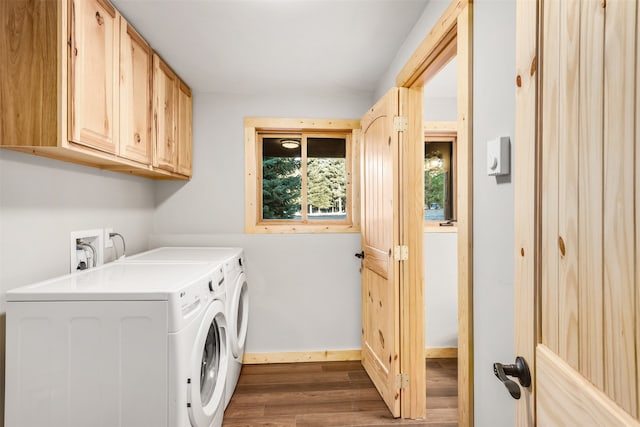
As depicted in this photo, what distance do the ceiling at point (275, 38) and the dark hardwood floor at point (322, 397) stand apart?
237 cm

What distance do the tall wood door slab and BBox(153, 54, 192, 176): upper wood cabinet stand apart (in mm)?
1462

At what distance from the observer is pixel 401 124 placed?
2039 mm

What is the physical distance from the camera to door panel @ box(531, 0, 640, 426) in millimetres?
408

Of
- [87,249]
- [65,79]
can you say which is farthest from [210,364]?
[65,79]

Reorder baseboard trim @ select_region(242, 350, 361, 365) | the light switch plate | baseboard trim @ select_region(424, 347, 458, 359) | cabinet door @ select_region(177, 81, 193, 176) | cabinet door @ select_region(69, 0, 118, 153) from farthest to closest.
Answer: baseboard trim @ select_region(424, 347, 458, 359) → baseboard trim @ select_region(242, 350, 361, 365) → cabinet door @ select_region(177, 81, 193, 176) → cabinet door @ select_region(69, 0, 118, 153) → the light switch plate

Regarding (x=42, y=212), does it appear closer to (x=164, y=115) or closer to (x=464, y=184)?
(x=164, y=115)

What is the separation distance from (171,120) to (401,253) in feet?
6.19

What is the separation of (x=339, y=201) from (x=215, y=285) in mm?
1620

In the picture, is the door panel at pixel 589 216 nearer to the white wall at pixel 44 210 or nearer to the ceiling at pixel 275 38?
the ceiling at pixel 275 38

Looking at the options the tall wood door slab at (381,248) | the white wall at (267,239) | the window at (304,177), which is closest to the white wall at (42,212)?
the white wall at (267,239)

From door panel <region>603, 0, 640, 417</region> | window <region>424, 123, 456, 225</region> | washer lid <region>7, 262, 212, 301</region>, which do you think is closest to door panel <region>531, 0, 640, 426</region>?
door panel <region>603, 0, 640, 417</region>

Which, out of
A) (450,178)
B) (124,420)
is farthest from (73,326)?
(450,178)

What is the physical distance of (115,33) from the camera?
1706 mm

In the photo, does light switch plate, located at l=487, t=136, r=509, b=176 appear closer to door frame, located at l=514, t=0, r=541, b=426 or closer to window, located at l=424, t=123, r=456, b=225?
door frame, located at l=514, t=0, r=541, b=426
